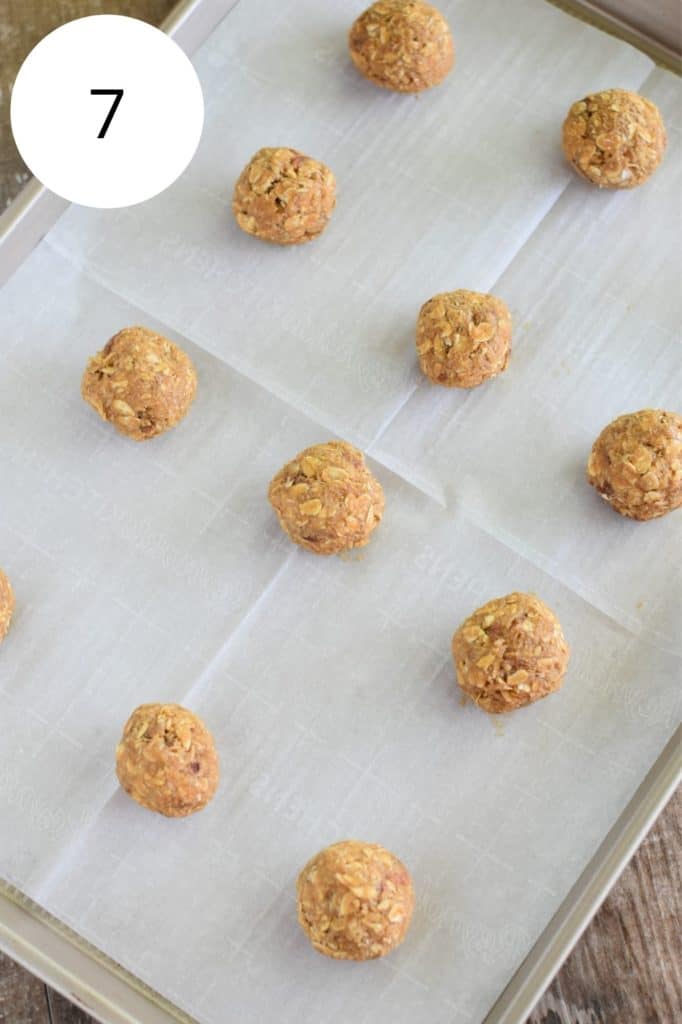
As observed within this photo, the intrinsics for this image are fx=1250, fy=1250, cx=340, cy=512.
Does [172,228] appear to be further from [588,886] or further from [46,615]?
[588,886]

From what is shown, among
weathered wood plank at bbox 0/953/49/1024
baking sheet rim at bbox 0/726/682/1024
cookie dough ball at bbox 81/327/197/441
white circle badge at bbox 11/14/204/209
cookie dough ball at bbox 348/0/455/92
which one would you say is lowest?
weathered wood plank at bbox 0/953/49/1024

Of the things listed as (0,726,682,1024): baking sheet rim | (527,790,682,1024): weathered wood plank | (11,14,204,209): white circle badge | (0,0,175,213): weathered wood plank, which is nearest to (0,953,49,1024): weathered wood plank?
(0,726,682,1024): baking sheet rim

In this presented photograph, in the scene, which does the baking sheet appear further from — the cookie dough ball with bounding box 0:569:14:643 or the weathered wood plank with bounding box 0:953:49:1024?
the weathered wood plank with bounding box 0:953:49:1024

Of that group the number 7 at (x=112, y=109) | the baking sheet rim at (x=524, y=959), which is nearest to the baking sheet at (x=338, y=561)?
the baking sheet rim at (x=524, y=959)

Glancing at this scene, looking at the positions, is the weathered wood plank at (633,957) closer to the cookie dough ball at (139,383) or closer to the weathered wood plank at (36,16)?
the cookie dough ball at (139,383)

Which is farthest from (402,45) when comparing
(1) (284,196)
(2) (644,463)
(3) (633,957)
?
(3) (633,957)
